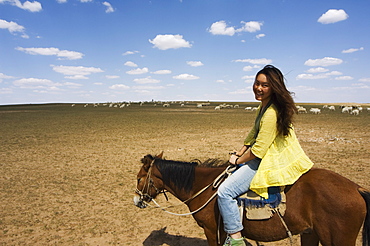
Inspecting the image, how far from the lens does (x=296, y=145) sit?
279cm

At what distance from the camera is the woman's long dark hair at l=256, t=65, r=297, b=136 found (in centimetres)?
260

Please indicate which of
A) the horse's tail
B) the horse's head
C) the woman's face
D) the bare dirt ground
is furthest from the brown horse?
the bare dirt ground

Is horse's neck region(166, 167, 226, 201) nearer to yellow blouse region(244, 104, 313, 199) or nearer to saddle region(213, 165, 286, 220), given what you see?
saddle region(213, 165, 286, 220)

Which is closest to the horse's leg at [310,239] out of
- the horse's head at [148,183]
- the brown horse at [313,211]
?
the brown horse at [313,211]

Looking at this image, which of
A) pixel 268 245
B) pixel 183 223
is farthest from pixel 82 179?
pixel 268 245

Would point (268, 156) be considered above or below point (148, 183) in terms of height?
above

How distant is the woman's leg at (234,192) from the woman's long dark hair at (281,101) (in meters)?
0.55

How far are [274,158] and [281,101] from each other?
0.68m

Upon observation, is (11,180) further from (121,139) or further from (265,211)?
(265,211)

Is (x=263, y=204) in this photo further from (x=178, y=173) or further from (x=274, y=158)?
(x=178, y=173)

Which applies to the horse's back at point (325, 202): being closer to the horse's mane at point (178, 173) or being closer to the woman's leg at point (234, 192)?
the woman's leg at point (234, 192)

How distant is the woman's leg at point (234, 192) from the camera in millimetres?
2824

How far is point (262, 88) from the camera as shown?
8.84ft

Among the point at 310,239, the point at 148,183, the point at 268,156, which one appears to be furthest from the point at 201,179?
the point at 310,239
